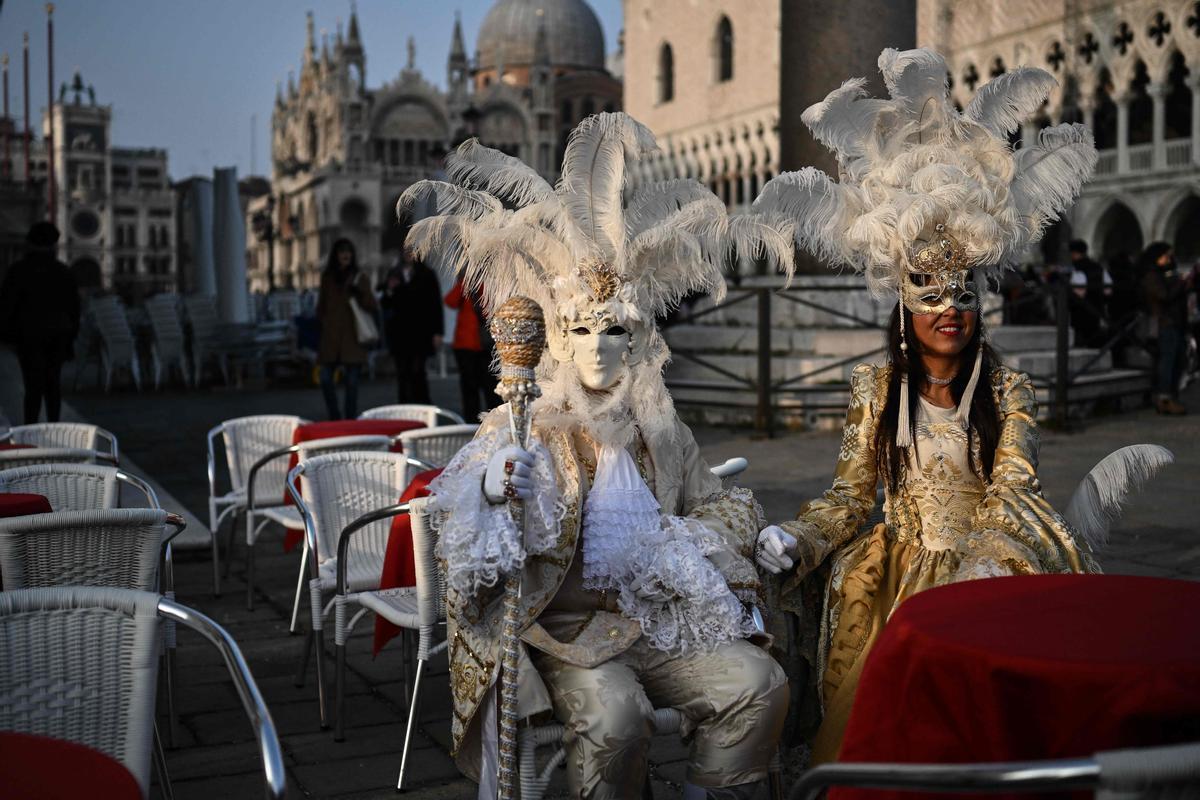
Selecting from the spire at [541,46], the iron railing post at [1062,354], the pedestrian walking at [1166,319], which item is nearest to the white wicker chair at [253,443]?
the iron railing post at [1062,354]

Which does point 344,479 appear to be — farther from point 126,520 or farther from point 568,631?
point 568,631

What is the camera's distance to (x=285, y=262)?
83.8 m

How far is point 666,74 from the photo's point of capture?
22.1 m

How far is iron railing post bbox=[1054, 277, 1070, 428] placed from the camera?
9928mm

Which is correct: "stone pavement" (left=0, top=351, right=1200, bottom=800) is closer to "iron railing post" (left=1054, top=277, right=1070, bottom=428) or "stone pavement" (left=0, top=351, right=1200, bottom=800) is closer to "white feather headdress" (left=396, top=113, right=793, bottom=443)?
"iron railing post" (left=1054, top=277, right=1070, bottom=428)

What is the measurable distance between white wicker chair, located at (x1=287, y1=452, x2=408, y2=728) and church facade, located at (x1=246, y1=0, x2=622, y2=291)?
65.8 metres

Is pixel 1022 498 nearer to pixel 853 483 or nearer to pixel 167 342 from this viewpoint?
pixel 853 483

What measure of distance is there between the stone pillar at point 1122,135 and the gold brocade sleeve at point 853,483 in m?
29.3

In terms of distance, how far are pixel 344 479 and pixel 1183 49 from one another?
27.4 metres

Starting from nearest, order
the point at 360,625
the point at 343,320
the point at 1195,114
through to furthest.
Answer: the point at 360,625
the point at 343,320
the point at 1195,114

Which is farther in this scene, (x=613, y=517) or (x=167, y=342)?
(x=167, y=342)

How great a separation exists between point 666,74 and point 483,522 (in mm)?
20453

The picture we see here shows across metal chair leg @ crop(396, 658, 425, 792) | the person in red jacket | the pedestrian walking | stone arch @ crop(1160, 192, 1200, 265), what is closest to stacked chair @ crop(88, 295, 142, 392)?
the person in red jacket

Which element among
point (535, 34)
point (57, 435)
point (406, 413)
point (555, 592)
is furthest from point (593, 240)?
point (535, 34)
